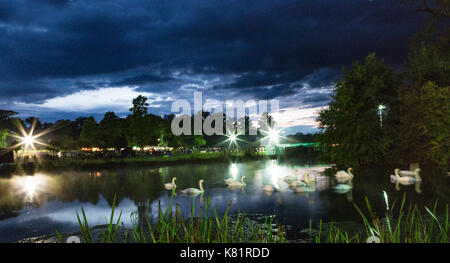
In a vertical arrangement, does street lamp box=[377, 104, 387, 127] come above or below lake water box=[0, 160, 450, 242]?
above

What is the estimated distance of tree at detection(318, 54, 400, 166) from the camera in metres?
22.6

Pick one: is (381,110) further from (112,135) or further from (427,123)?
(112,135)

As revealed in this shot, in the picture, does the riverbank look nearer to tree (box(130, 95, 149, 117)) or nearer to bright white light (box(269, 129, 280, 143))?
tree (box(130, 95, 149, 117))

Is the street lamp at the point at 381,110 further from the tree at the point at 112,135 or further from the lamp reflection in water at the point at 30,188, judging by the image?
the tree at the point at 112,135

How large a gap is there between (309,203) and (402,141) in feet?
44.4

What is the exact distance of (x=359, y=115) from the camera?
2309 cm

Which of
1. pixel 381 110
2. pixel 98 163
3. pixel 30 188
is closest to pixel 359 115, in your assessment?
pixel 381 110

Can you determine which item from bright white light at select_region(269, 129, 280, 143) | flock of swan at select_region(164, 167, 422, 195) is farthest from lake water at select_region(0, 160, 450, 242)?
bright white light at select_region(269, 129, 280, 143)

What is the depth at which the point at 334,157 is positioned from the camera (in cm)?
2398

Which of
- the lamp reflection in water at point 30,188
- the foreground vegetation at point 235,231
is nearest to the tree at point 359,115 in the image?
the foreground vegetation at point 235,231

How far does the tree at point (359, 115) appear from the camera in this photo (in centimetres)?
2262

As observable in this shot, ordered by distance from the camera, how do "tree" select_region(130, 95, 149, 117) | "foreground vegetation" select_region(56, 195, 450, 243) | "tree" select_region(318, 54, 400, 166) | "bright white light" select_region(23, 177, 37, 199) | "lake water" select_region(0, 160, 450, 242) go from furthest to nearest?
"tree" select_region(130, 95, 149, 117)
"tree" select_region(318, 54, 400, 166)
"bright white light" select_region(23, 177, 37, 199)
"lake water" select_region(0, 160, 450, 242)
"foreground vegetation" select_region(56, 195, 450, 243)
